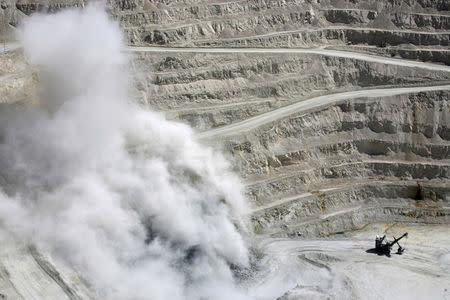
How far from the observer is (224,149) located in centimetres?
4172

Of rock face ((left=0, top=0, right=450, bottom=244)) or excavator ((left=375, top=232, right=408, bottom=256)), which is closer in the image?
excavator ((left=375, top=232, right=408, bottom=256))

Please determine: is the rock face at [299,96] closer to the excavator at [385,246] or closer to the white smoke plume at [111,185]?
the white smoke plume at [111,185]

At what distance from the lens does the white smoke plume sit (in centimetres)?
3341

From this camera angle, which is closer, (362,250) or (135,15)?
(362,250)

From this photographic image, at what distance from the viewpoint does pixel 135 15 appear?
49.6 meters

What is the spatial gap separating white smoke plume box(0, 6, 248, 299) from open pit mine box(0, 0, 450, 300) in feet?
0.38

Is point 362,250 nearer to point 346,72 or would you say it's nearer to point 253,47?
point 346,72

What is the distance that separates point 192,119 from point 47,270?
17430 millimetres

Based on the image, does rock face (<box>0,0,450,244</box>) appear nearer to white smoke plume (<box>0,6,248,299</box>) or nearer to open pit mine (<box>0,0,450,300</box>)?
open pit mine (<box>0,0,450,300</box>)

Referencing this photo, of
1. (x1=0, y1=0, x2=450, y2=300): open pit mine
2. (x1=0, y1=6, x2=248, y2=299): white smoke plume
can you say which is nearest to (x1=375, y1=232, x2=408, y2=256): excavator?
(x1=0, y1=0, x2=450, y2=300): open pit mine

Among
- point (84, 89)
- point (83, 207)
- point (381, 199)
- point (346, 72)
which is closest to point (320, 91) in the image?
point (346, 72)

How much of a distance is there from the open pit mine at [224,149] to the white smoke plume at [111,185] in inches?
4.6

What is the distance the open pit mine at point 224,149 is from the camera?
1341 inches

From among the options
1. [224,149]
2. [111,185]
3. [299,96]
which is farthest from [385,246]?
[111,185]
